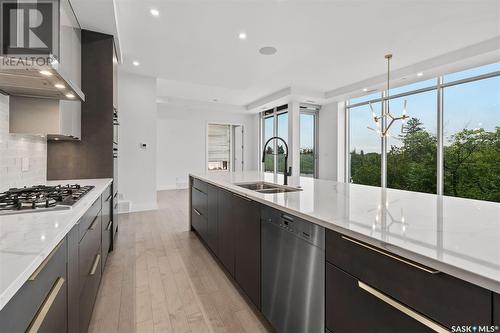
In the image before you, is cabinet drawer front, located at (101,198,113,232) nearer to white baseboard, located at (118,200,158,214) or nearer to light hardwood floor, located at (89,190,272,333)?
light hardwood floor, located at (89,190,272,333)

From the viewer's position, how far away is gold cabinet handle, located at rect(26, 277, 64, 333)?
697mm

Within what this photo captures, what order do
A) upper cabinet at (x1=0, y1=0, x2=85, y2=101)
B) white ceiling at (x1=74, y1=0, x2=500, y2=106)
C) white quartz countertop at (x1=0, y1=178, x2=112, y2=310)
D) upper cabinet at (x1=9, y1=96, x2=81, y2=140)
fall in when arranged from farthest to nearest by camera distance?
white ceiling at (x1=74, y1=0, x2=500, y2=106) < upper cabinet at (x1=9, y1=96, x2=81, y2=140) < upper cabinet at (x1=0, y1=0, x2=85, y2=101) < white quartz countertop at (x1=0, y1=178, x2=112, y2=310)

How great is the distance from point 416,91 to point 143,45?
5417 mm

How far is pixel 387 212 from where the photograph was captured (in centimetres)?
114

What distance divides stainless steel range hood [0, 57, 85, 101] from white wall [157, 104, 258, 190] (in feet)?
19.3

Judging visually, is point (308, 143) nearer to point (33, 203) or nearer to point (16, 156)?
point (16, 156)

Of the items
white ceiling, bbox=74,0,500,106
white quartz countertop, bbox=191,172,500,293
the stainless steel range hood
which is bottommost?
white quartz countertop, bbox=191,172,500,293

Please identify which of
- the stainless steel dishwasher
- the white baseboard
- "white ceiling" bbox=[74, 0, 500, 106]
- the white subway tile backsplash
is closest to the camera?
the stainless steel dishwasher

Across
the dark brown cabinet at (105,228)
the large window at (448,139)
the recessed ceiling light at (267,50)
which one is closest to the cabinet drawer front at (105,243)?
the dark brown cabinet at (105,228)

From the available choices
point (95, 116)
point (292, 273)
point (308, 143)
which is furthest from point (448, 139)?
point (95, 116)

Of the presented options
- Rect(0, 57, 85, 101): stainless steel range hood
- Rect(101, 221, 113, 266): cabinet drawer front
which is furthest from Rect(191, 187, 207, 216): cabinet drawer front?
Rect(0, 57, 85, 101): stainless steel range hood

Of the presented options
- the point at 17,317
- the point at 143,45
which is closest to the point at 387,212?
the point at 17,317

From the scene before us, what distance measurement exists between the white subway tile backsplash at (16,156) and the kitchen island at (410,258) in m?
1.99

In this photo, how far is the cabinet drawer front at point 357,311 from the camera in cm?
77
